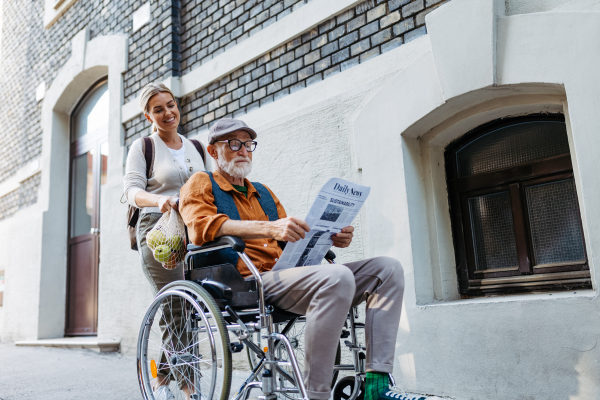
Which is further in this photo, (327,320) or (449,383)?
(449,383)

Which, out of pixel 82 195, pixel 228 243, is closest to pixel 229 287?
pixel 228 243

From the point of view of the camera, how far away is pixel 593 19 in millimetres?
2578

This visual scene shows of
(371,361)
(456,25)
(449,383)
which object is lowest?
(449,383)

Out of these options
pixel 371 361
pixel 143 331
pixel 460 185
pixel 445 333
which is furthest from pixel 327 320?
pixel 460 185

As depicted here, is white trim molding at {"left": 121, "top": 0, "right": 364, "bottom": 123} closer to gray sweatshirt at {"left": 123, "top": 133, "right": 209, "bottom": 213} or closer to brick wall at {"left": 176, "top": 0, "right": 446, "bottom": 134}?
brick wall at {"left": 176, "top": 0, "right": 446, "bottom": 134}

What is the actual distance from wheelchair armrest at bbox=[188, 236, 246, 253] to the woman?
558 millimetres

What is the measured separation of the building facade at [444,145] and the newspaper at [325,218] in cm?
109

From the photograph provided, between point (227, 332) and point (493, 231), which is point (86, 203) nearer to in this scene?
point (493, 231)

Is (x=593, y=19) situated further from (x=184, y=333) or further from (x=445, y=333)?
(x=184, y=333)

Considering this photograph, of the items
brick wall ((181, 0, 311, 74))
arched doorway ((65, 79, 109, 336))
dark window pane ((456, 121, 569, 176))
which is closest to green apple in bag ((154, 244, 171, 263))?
dark window pane ((456, 121, 569, 176))

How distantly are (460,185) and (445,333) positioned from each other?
1.04 m

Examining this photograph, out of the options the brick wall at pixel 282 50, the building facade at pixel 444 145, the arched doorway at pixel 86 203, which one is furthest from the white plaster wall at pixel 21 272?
the brick wall at pixel 282 50

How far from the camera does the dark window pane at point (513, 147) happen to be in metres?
3.08

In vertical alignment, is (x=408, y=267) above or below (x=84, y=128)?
below
